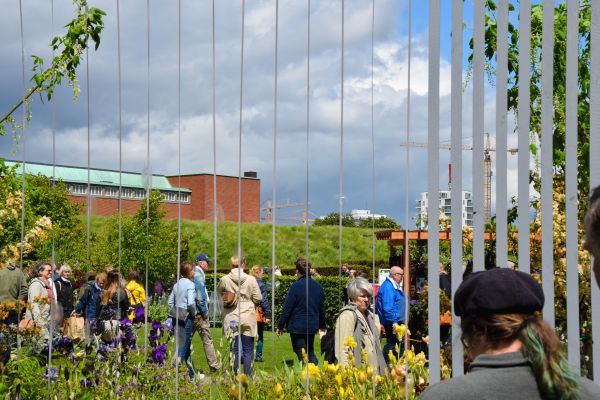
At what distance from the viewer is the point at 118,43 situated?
399 centimetres

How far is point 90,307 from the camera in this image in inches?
320

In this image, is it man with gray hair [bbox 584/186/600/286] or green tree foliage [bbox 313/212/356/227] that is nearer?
man with gray hair [bbox 584/186/600/286]

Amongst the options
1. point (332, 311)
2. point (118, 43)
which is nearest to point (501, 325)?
point (118, 43)

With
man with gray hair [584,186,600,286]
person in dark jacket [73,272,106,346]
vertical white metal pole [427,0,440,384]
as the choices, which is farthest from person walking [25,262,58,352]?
man with gray hair [584,186,600,286]

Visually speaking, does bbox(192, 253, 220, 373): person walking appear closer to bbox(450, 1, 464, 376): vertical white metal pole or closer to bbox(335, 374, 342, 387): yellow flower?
bbox(335, 374, 342, 387): yellow flower

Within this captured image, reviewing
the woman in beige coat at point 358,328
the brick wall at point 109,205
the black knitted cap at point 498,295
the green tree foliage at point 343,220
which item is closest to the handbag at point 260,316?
the green tree foliage at point 343,220

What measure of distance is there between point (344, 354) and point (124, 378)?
4.89 ft

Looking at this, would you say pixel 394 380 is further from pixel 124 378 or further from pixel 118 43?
pixel 118 43

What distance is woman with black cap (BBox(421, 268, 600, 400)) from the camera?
166 centimetres

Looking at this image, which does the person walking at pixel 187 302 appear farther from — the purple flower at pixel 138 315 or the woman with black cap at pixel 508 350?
the woman with black cap at pixel 508 350

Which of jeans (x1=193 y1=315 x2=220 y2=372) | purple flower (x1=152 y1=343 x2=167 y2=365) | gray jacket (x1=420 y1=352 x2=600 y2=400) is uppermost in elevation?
gray jacket (x1=420 y1=352 x2=600 y2=400)

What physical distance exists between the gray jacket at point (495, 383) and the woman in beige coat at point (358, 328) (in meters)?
3.73

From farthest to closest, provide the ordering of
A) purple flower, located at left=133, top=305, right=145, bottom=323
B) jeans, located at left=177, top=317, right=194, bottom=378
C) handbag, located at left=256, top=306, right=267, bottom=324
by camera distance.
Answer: handbag, located at left=256, top=306, right=267, bottom=324 → jeans, located at left=177, top=317, right=194, bottom=378 → purple flower, located at left=133, top=305, right=145, bottom=323

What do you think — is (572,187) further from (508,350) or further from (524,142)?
(508,350)
